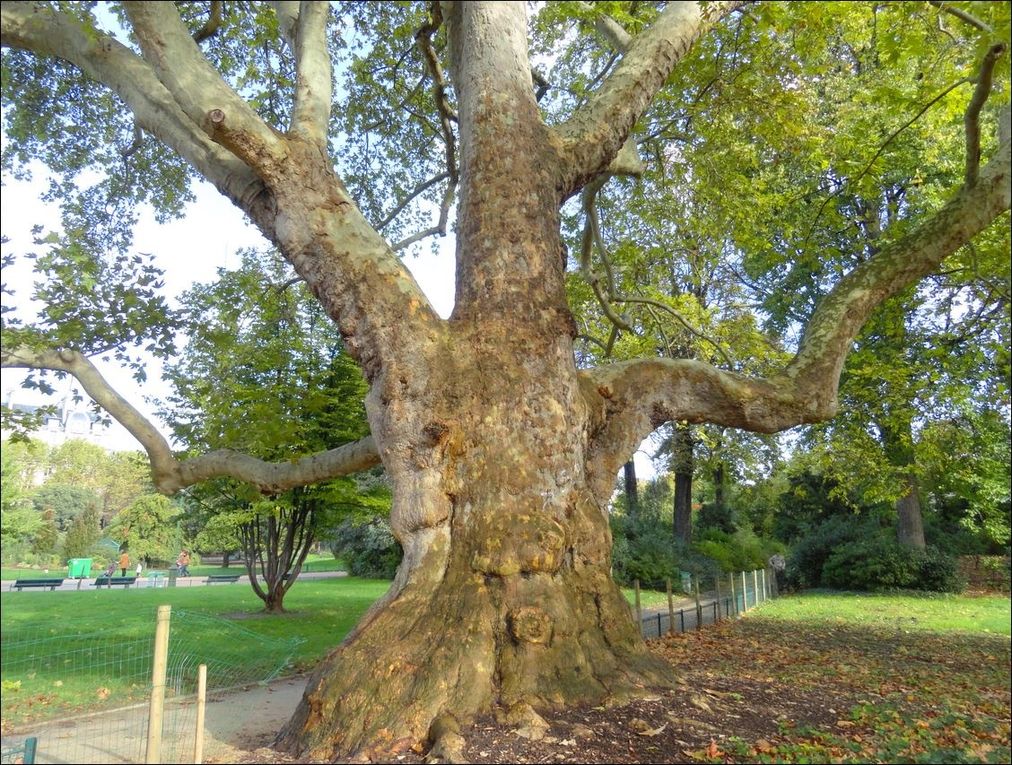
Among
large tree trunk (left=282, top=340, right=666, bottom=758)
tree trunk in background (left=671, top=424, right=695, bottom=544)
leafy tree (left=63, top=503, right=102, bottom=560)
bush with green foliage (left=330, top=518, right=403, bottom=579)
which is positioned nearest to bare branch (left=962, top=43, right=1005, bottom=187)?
large tree trunk (left=282, top=340, right=666, bottom=758)

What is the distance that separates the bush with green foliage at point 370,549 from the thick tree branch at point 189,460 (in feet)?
64.4

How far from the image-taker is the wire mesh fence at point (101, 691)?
408cm

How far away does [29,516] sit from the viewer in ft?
13.5

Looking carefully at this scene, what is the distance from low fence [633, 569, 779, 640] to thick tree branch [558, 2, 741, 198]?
24.5ft

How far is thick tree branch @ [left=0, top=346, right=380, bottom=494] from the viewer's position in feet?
21.7

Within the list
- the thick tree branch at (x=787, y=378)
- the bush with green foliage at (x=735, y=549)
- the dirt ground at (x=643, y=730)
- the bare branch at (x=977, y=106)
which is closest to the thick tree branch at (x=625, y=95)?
the thick tree branch at (x=787, y=378)

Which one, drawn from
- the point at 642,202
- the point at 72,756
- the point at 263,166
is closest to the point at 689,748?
the point at 72,756

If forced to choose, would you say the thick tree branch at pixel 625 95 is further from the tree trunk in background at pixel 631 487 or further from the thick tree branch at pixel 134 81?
the tree trunk in background at pixel 631 487

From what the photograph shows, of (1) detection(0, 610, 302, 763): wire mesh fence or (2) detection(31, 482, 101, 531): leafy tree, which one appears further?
(2) detection(31, 482, 101, 531): leafy tree

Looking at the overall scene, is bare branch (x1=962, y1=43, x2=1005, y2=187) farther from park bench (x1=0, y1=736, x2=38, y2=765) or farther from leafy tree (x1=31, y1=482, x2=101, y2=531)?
park bench (x1=0, y1=736, x2=38, y2=765)

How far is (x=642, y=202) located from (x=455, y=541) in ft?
28.1

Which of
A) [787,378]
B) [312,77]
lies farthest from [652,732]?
[312,77]

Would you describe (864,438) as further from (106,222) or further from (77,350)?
(106,222)

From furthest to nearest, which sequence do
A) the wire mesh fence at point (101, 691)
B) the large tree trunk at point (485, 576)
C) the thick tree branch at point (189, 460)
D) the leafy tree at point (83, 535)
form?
the thick tree branch at point (189, 460), the leafy tree at point (83, 535), the large tree trunk at point (485, 576), the wire mesh fence at point (101, 691)
